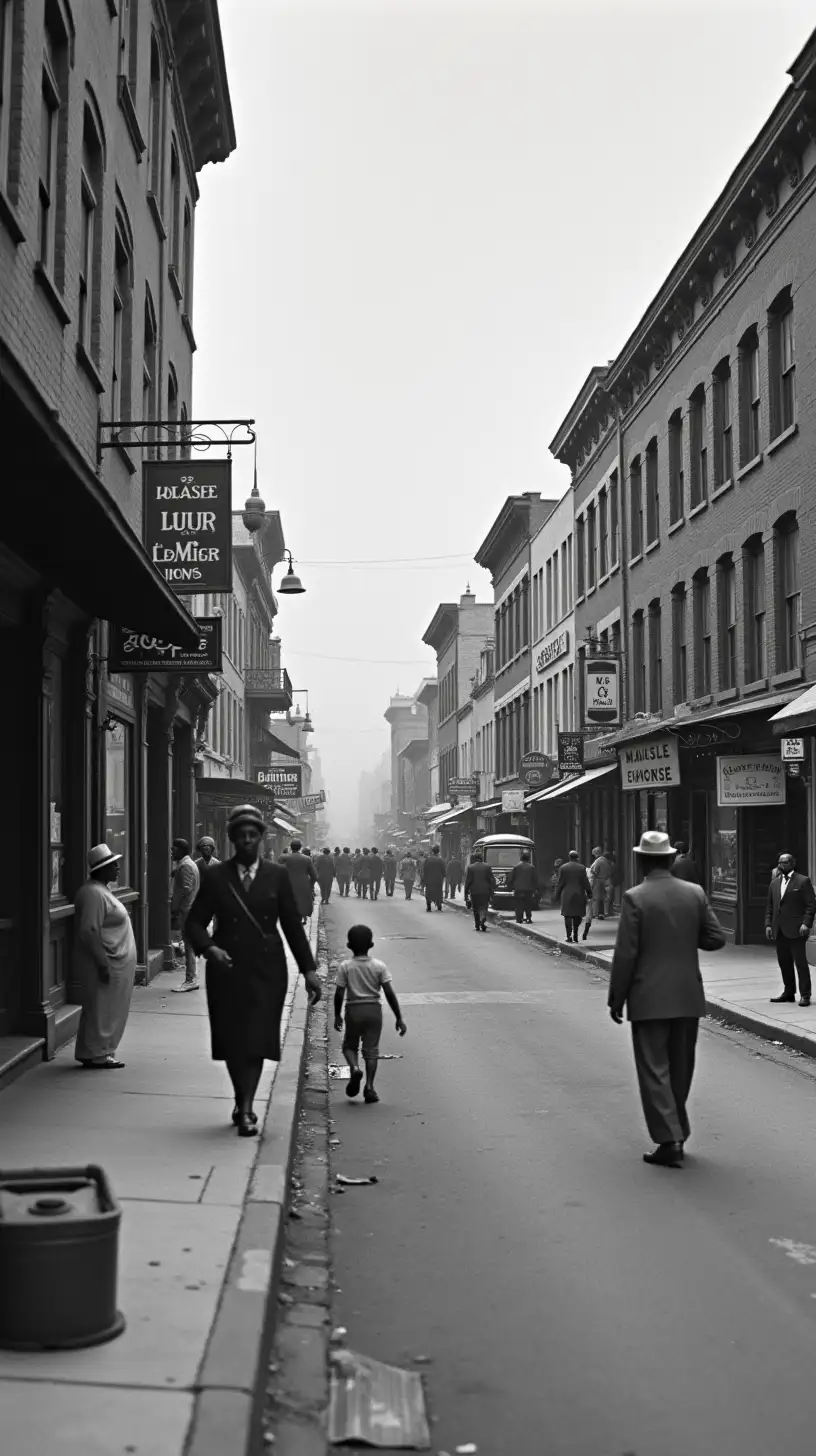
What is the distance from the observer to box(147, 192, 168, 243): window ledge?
61.2ft

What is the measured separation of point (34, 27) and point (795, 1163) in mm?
9315

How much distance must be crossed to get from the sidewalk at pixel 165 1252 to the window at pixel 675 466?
20041 mm

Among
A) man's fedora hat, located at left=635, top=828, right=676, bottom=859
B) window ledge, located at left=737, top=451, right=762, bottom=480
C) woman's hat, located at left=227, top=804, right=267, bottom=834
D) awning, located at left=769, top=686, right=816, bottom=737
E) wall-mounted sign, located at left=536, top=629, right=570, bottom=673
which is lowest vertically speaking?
man's fedora hat, located at left=635, top=828, right=676, bottom=859

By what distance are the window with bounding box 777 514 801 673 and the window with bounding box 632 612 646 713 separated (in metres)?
9.45

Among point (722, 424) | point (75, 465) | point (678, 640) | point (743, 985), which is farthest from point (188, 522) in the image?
point (678, 640)

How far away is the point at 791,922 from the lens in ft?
50.7

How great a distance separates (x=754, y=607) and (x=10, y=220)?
55.0 feet

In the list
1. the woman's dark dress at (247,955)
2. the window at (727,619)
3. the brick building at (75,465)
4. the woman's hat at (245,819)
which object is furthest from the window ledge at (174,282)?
the woman's dark dress at (247,955)

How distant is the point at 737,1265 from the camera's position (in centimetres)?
646

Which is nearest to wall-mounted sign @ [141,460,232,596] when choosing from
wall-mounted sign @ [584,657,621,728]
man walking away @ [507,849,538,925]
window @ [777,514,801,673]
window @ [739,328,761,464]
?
window @ [777,514,801,673]

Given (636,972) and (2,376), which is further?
(636,972)

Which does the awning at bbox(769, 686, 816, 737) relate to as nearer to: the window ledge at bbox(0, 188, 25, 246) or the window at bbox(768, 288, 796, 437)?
the window at bbox(768, 288, 796, 437)

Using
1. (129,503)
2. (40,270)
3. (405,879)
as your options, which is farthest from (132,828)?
(405,879)

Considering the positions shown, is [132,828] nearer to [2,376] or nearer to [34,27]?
[34,27]
